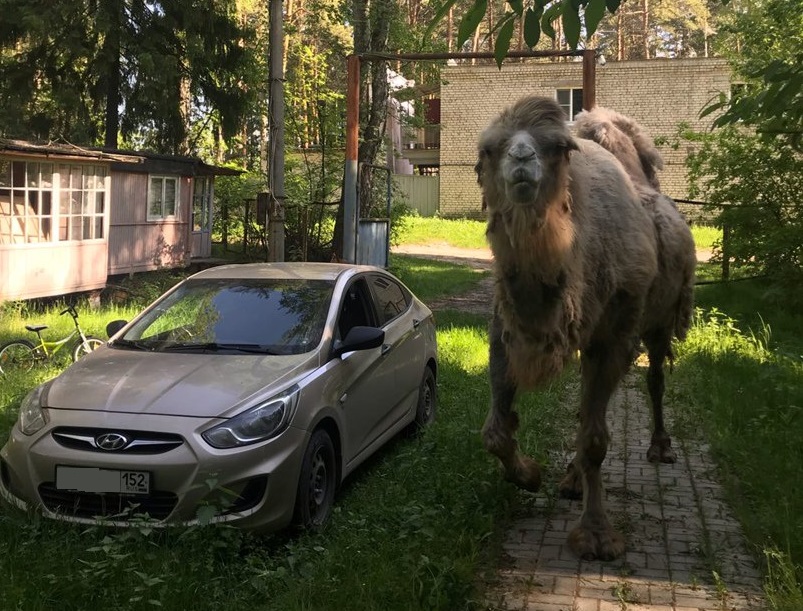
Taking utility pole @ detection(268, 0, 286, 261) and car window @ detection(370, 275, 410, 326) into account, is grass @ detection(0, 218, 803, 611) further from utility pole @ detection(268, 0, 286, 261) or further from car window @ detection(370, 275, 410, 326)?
utility pole @ detection(268, 0, 286, 261)

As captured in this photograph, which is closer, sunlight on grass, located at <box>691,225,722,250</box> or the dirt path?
the dirt path

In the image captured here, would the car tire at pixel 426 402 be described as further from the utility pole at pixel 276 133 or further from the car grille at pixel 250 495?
the utility pole at pixel 276 133

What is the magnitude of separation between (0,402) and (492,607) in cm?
537

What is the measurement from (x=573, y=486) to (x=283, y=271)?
9.10 feet

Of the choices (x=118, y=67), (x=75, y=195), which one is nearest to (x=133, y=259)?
(x=75, y=195)

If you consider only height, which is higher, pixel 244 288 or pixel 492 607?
pixel 244 288

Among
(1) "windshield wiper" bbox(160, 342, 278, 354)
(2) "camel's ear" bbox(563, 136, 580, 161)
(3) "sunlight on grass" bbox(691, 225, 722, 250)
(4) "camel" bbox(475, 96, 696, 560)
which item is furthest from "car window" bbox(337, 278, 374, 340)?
(3) "sunlight on grass" bbox(691, 225, 722, 250)

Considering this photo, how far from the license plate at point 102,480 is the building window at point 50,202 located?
10817mm

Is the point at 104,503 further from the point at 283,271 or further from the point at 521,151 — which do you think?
the point at 521,151

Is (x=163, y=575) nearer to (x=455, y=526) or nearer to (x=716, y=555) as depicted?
(x=455, y=526)

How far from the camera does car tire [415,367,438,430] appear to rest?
7.38m

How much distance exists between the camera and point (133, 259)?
18.9 m

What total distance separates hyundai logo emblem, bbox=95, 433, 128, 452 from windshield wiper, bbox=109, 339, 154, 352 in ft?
4.11

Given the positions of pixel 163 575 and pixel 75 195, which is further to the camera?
pixel 75 195
